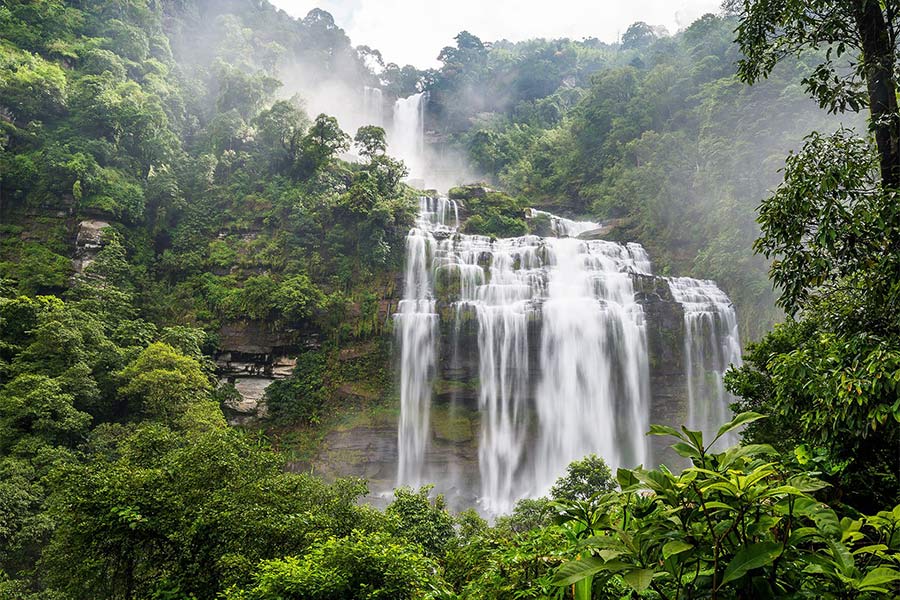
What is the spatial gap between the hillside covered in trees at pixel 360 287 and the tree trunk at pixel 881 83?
24 millimetres

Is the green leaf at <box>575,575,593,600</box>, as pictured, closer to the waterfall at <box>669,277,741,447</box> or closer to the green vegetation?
the green vegetation

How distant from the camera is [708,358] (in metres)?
18.5

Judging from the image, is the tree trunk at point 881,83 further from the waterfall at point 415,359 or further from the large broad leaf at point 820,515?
the waterfall at point 415,359

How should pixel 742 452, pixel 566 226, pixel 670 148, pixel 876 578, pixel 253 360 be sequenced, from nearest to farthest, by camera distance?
pixel 876 578 → pixel 742 452 → pixel 253 360 → pixel 670 148 → pixel 566 226

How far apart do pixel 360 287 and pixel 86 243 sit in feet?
37.4

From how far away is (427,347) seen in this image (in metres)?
19.4

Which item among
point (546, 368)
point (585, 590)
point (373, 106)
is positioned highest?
point (373, 106)

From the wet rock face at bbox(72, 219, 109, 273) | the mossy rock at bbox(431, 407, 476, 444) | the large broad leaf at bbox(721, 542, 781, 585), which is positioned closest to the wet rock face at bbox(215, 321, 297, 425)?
the wet rock face at bbox(72, 219, 109, 273)

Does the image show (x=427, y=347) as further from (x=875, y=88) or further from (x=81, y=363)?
(x=875, y=88)

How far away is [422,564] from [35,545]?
925 cm

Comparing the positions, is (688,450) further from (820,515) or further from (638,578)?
(638,578)

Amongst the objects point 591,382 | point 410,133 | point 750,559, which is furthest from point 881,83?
point 410,133

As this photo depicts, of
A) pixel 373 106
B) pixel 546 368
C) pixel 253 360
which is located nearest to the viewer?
pixel 546 368

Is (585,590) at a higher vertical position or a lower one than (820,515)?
lower
